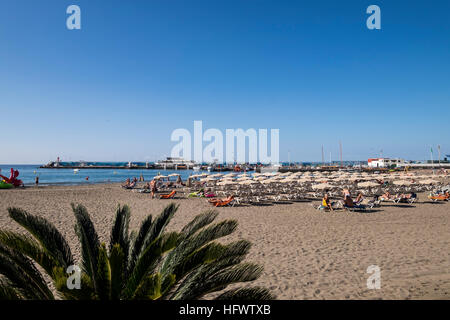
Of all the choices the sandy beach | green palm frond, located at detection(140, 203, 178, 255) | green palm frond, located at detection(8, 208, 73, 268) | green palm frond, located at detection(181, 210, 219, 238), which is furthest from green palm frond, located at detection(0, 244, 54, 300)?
the sandy beach

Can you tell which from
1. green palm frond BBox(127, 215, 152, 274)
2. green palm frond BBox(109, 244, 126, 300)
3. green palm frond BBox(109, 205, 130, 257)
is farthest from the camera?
green palm frond BBox(109, 205, 130, 257)

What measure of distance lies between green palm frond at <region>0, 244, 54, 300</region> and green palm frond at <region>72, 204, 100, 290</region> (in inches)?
16.1

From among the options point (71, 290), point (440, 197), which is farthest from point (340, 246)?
point (440, 197)

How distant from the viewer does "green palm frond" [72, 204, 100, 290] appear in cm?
277

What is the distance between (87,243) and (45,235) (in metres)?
0.50

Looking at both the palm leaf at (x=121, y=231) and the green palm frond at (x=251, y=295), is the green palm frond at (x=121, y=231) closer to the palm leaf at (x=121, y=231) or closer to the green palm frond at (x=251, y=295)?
the palm leaf at (x=121, y=231)

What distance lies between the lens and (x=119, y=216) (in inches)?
147

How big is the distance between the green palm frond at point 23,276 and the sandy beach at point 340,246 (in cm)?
344

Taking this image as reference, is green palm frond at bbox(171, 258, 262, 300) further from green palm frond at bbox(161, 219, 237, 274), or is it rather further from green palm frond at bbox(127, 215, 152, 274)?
green palm frond at bbox(127, 215, 152, 274)

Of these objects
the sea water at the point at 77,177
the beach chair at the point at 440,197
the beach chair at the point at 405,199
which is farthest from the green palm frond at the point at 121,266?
the sea water at the point at 77,177

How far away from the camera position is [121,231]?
3.59 meters
